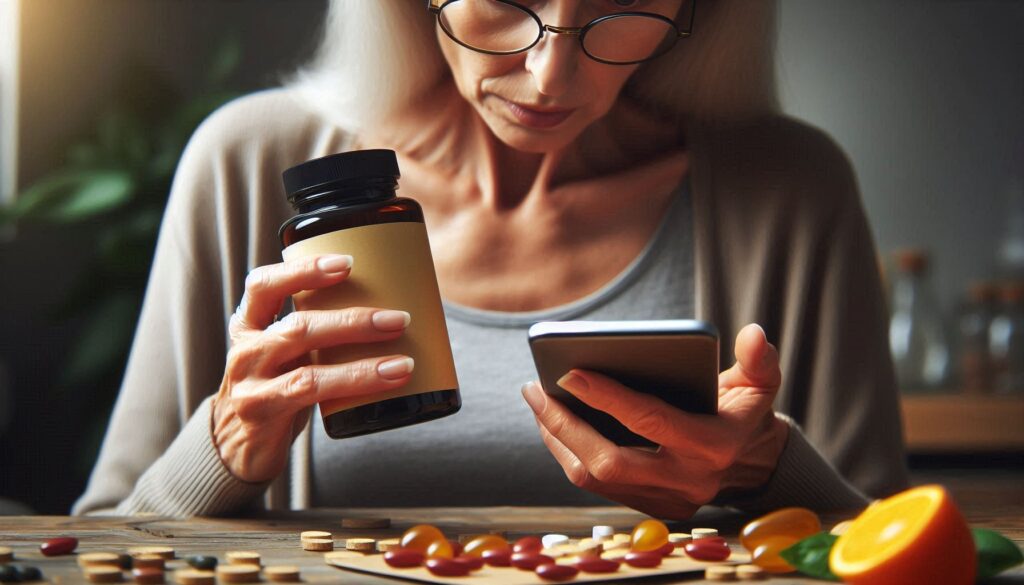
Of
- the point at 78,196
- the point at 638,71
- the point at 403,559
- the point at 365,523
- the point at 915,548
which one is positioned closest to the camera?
the point at 915,548

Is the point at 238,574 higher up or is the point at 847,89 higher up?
the point at 847,89

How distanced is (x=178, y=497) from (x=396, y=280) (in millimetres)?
351

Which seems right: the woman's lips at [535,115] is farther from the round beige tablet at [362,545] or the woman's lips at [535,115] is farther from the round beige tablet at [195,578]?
the round beige tablet at [195,578]

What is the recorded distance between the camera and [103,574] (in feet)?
2.03

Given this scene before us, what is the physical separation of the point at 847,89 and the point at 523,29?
2.06 meters

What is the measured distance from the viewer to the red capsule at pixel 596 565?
64 centimetres

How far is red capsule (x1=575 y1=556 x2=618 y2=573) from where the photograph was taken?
0.64 m

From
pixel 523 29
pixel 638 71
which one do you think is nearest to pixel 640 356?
pixel 523 29

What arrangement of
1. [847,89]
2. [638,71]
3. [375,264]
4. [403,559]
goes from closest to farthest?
[403,559] < [375,264] < [638,71] < [847,89]

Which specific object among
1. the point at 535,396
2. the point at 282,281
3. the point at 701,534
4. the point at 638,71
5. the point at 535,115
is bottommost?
the point at 701,534

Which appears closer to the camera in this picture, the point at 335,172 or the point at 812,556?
the point at 812,556

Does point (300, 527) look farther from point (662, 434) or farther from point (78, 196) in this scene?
point (78, 196)

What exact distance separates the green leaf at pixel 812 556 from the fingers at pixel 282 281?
0.35m

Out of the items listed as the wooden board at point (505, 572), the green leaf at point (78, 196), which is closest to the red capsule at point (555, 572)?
the wooden board at point (505, 572)
